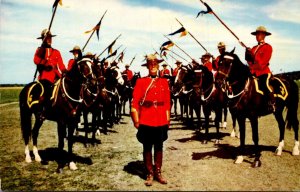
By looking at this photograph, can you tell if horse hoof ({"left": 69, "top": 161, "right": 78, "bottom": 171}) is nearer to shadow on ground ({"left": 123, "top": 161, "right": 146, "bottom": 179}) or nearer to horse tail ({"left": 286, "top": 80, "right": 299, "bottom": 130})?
shadow on ground ({"left": 123, "top": 161, "right": 146, "bottom": 179})

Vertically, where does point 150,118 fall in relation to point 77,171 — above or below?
above

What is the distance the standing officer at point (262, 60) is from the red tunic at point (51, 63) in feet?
18.1

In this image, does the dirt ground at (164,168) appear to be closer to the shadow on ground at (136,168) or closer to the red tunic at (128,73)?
the shadow on ground at (136,168)

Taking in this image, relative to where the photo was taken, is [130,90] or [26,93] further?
[130,90]

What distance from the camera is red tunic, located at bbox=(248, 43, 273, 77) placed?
9.43 m

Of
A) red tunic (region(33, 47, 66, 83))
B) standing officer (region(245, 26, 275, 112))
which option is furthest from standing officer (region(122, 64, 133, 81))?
standing officer (region(245, 26, 275, 112))

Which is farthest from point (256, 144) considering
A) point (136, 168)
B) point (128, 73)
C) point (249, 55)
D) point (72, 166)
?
point (128, 73)

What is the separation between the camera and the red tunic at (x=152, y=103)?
7082mm

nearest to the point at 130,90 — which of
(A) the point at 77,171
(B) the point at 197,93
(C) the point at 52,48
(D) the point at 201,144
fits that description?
(B) the point at 197,93

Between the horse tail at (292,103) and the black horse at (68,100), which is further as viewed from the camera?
the horse tail at (292,103)

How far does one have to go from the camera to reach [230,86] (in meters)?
9.10

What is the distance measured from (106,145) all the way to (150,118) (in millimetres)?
5258

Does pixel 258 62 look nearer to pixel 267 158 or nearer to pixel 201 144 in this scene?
pixel 267 158

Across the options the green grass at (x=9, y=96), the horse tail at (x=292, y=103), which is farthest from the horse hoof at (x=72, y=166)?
the green grass at (x=9, y=96)
